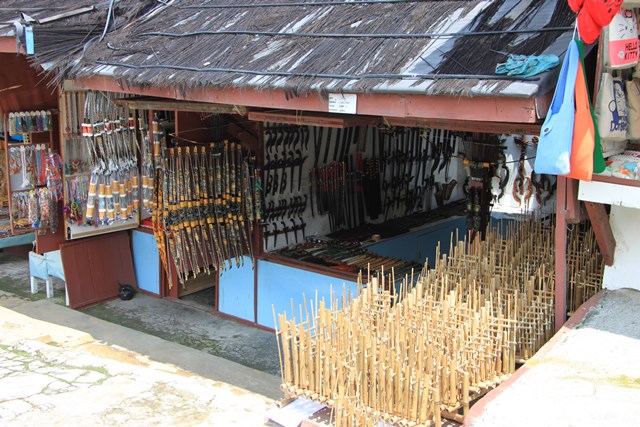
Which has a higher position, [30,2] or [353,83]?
[30,2]

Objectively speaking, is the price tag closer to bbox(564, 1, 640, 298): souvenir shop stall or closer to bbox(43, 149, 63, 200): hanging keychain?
bbox(564, 1, 640, 298): souvenir shop stall

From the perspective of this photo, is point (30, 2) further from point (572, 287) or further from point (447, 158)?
point (572, 287)

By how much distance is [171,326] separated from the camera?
920cm

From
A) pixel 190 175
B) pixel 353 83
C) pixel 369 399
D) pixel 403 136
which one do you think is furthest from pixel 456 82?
pixel 403 136

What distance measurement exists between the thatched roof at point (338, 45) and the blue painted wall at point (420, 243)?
348 centimetres

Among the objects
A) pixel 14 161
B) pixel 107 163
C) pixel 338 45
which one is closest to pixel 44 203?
pixel 14 161

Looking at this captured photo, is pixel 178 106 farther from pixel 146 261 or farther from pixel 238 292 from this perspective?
pixel 146 261

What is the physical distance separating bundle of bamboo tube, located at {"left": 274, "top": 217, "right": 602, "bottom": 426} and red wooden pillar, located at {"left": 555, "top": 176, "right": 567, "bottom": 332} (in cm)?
16

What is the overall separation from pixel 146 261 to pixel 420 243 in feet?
12.5

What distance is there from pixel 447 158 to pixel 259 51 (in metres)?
6.45

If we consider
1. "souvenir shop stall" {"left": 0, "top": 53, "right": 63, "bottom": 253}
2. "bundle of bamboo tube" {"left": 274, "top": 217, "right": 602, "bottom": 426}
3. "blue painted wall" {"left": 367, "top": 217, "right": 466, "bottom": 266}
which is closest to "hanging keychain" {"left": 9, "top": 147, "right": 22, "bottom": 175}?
"souvenir shop stall" {"left": 0, "top": 53, "right": 63, "bottom": 253}

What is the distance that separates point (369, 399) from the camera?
5004 millimetres

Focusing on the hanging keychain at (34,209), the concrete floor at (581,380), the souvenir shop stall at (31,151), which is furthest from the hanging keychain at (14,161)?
the concrete floor at (581,380)

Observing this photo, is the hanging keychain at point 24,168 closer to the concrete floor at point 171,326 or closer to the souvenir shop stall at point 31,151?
the souvenir shop stall at point 31,151
